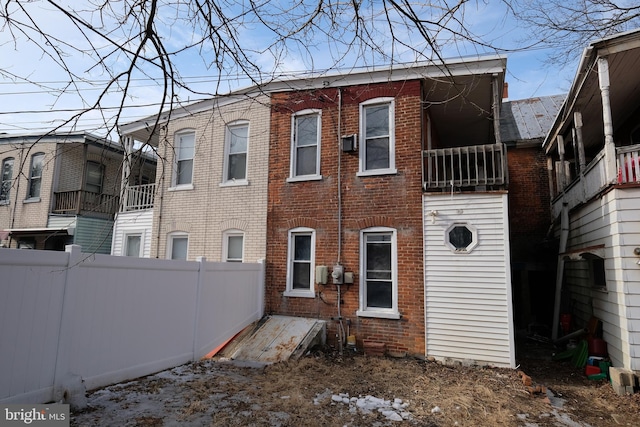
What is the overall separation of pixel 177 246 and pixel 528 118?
14166 mm

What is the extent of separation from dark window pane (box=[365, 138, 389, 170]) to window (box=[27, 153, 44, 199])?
14.0m

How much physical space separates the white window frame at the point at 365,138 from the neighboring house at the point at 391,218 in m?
0.03

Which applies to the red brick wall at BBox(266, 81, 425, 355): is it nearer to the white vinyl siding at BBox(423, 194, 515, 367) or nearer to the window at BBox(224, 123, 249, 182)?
the white vinyl siding at BBox(423, 194, 515, 367)

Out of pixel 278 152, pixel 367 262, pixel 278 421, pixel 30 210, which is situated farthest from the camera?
pixel 30 210

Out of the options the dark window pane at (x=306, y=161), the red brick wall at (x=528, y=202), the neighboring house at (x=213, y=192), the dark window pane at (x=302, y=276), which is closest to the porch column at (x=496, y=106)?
the dark window pane at (x=306, y=161)

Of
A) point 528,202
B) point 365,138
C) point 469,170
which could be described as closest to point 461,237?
point 469,170

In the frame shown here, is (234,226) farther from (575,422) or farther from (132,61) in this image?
(575,422)

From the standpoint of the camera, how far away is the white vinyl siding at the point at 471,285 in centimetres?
725

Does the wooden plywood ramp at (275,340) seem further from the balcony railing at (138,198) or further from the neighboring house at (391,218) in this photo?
the balcony railing at (138,198)

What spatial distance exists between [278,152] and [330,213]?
219cm

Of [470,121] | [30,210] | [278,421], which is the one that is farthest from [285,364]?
[30,210]

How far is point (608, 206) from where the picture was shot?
22.4 feet

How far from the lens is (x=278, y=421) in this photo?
445cm

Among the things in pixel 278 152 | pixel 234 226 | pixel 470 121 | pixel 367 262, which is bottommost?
pixel 367 262
